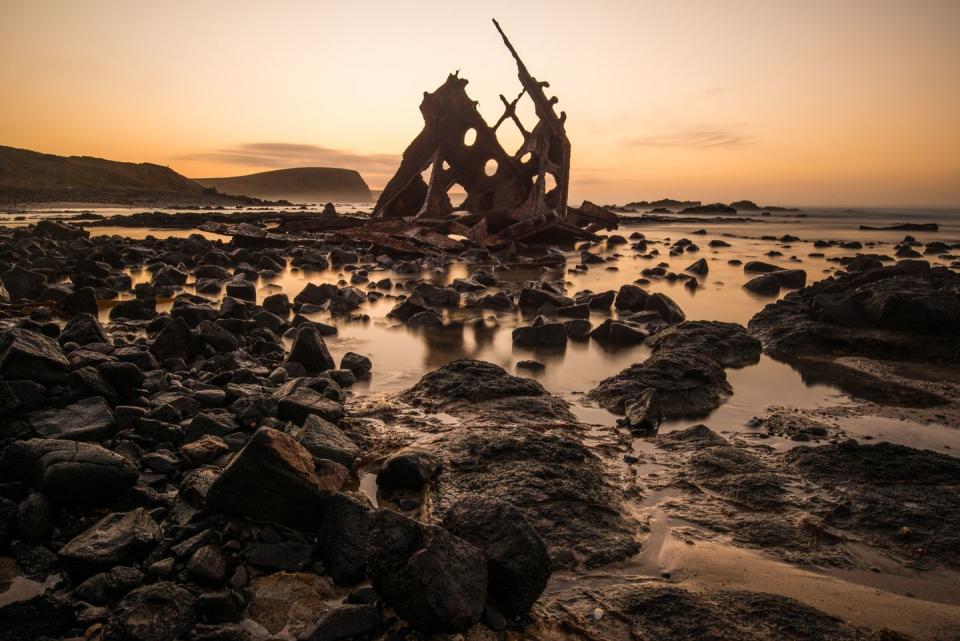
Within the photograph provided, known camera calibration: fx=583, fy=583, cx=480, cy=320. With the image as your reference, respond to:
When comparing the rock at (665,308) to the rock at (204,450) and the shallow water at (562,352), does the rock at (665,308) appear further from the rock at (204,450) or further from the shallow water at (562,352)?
the rock at (204,450)

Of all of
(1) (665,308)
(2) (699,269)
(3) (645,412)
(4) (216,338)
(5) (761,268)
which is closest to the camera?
(3) (645,412)

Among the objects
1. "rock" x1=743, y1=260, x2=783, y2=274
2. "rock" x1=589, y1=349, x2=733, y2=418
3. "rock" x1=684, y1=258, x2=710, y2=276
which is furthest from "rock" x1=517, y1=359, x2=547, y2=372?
"rock" x1=743, y1=260, x2=783, y2=274

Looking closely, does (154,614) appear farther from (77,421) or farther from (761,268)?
(761,268)

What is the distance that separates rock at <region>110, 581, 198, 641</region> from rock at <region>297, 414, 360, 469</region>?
3.78 feet

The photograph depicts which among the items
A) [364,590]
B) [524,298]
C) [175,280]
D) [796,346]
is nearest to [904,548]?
[364,590]

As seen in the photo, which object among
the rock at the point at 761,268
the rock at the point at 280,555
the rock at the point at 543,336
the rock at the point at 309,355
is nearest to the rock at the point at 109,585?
the rock at the point at 280,555

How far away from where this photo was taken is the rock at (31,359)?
321 centimetres

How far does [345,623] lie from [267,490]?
711mm

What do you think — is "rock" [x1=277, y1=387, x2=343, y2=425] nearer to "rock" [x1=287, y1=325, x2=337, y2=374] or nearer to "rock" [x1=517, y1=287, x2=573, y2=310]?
"rock" [x1=287, y1=325, x2=337, y2=374]

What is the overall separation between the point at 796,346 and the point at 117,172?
85982 millimetres

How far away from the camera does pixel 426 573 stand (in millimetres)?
1908

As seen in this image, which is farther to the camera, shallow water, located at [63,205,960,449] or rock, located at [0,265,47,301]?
rock, located at [0,265,47,301]

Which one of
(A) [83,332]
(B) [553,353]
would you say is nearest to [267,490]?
(A) [83,332]

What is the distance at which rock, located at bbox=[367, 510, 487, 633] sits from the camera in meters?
1.89
